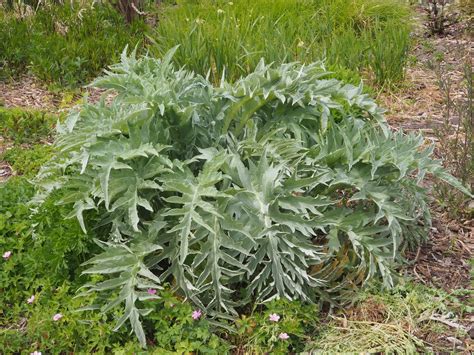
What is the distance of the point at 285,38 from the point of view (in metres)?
5.71

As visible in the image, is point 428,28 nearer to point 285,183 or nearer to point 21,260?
point 285,183

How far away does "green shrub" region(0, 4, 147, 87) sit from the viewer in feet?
19.6

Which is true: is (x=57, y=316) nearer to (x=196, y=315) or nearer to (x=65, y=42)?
(x=196, y=315)

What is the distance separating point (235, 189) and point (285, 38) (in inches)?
122

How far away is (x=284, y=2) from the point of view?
6.85m

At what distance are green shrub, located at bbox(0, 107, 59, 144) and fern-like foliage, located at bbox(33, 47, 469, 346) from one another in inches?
Result: 60.0

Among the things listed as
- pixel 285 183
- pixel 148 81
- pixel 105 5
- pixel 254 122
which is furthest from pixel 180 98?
pixel 105 5

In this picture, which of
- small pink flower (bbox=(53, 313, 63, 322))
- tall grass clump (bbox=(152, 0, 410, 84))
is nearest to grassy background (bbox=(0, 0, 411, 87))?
tall grass clump (bbox=(152, 0, 410, 84))

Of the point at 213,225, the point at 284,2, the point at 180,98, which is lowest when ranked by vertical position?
the point at 284,2

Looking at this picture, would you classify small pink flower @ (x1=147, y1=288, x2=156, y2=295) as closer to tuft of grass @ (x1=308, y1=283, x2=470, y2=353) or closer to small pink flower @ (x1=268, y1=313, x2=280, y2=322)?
small pink flower @ (x1=268, y1=313, x2=280, y2=322)

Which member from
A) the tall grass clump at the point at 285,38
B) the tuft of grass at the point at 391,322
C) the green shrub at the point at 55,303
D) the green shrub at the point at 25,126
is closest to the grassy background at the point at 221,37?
the tall grass clump at the point at 285,38

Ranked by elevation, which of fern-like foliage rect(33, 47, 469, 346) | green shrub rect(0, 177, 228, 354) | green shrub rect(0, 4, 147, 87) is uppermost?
fern-like foliage rect(33, 47, 469, 346)

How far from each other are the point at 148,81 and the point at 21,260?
3.46 feet

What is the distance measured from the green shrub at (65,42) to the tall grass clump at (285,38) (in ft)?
1.77
